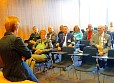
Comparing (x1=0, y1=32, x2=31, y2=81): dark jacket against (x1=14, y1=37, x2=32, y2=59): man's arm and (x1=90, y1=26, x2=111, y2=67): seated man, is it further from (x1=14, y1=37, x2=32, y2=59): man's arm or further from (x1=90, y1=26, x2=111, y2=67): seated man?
(x1=90, y1=26, x2=111, y2=67): seated man

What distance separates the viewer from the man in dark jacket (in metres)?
2.27

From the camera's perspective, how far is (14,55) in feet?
7.50

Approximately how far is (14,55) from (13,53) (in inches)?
1.1

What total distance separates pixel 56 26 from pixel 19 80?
7.29 meters

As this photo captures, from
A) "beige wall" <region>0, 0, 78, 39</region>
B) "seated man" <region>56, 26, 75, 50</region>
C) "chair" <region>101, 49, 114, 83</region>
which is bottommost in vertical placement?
"chair" <region>101, 49, 114, 83</region>

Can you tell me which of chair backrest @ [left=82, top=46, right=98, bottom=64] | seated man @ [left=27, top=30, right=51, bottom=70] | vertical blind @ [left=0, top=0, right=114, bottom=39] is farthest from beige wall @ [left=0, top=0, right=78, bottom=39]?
chair backrest @ [left=82, top=46, right=98, bottom=64]

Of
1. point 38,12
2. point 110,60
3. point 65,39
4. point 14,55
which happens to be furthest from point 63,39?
point 14,55

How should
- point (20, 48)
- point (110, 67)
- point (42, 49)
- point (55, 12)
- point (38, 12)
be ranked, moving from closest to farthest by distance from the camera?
point (20, 48)
point (110, 67)
point (42, 49)
point (38, 12)
point (55, 12)

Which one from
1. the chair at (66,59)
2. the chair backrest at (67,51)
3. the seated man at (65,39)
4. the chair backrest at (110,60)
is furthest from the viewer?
the seated man at (65,39)

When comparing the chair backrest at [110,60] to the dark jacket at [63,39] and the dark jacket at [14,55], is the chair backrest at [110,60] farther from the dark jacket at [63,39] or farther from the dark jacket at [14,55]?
the dark jacket at [14,55]

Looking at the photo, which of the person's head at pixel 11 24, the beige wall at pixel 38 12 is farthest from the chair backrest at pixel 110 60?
the beige wall at pixel 38 12

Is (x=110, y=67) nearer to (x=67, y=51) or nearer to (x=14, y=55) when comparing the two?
(x=67, y=51)

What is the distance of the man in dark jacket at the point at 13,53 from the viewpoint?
227 cm

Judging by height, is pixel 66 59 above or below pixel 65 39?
below
